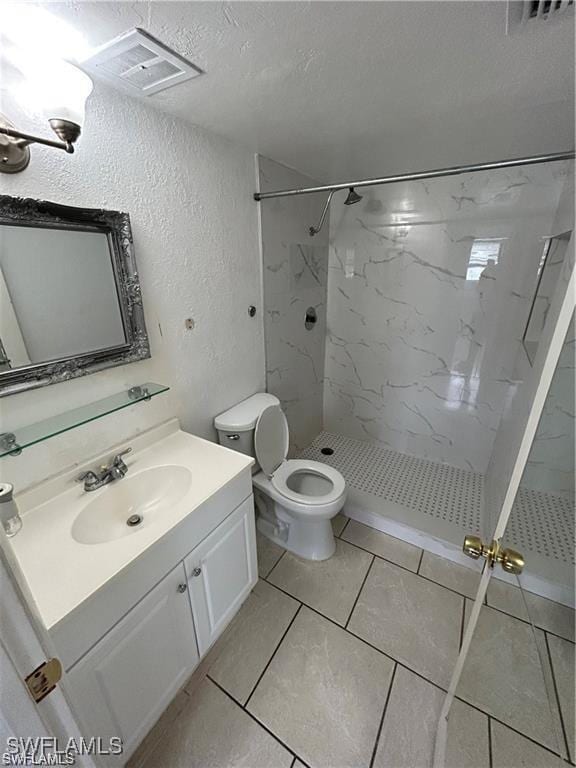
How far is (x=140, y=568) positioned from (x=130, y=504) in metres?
0.36

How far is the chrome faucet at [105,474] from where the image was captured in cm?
114

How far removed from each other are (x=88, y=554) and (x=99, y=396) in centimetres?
54

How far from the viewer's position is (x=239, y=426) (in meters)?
1.66

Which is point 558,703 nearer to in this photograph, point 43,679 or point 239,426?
point 43,679

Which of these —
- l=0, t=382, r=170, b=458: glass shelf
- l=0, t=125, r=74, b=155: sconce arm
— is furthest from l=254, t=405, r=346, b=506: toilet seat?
l=0, t=125, r=74, b=155: sconce arm

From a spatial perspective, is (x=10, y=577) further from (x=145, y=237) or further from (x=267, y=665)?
(x=267, y=665)

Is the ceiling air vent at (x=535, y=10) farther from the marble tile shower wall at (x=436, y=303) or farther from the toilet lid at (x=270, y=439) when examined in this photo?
the toilet lid at (x=270, y=439)

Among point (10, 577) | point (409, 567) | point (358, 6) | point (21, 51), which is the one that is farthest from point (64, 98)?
point (409, 567)

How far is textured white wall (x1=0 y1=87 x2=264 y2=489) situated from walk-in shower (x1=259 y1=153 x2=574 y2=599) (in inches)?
10.3

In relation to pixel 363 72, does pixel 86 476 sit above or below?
below

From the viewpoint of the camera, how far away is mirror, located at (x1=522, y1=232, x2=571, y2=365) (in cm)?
155

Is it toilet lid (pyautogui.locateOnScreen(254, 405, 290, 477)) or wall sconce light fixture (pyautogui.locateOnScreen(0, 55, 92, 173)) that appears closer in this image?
wall sconce light fixture (pyautogui.locateOnScreen(0, 55, 92, 173))

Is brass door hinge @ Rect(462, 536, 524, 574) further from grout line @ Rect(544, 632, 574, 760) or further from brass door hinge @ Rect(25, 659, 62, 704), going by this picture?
brass door hinge @ Rect(25, 659, 62, 704)

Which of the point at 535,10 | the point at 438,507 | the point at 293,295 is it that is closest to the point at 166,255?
the point at 293,295
